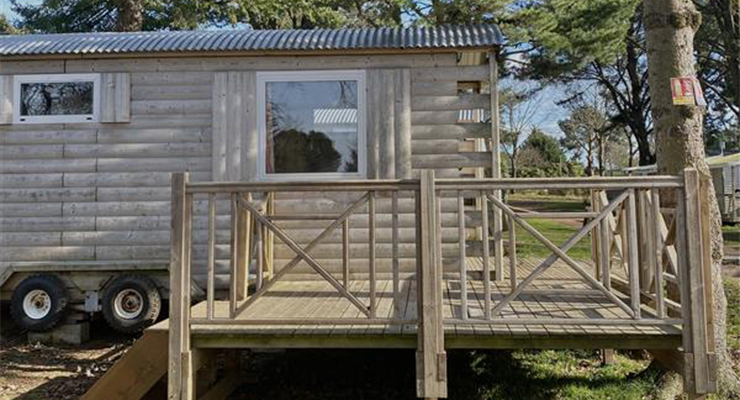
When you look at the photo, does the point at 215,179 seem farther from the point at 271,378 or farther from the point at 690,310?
the point at 690,310

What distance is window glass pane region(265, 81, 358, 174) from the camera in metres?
5.31

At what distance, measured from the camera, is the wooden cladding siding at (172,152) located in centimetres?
525

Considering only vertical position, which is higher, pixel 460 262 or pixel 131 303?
pixel 460 262

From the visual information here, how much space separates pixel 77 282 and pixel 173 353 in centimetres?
270

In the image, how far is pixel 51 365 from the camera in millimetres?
5027

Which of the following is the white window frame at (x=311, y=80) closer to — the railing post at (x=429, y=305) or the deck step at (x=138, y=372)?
the railing post at (x=429, y=305)

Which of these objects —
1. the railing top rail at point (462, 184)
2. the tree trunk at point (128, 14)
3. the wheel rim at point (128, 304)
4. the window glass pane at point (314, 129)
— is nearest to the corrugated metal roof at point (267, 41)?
the window glass pane at point (314, 129)

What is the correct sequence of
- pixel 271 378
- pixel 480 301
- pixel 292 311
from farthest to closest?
pixel 271 378 → pixel 480 301 → pixel 292 311

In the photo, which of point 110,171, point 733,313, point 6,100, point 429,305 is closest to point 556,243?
point 733,313

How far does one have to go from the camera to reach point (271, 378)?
499 centimetres

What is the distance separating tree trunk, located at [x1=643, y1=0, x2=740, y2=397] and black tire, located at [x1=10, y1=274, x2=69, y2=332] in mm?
5806

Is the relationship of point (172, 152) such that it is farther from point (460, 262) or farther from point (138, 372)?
point (460, 262)

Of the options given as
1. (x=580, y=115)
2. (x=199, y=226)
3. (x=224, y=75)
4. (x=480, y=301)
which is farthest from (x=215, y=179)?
(x=580, y=115)

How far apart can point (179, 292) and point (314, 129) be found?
2462mm
